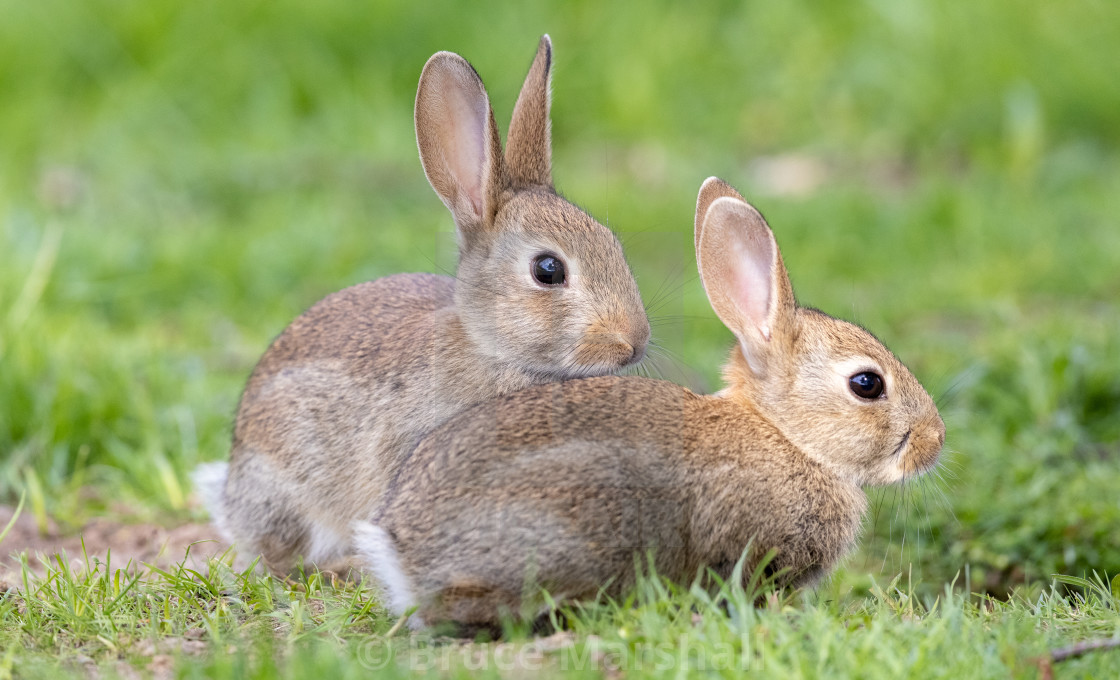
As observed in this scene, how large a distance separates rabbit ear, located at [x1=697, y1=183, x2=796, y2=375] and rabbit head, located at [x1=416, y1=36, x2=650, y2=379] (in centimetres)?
27

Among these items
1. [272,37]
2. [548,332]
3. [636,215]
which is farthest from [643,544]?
[272,37]

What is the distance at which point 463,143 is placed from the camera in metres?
4.40

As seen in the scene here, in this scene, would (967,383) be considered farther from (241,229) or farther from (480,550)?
(241,229)

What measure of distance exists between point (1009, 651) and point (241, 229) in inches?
249

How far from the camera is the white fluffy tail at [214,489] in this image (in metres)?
4.53

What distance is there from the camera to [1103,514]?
4727 millimetres

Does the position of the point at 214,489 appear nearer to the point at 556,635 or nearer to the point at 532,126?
the point at 532,126

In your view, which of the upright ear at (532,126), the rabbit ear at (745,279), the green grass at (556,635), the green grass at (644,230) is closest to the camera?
A: the green grass at (556,635)

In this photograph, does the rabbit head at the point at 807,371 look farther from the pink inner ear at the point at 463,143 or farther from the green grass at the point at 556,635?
the pink inner ear at the point at 463,143

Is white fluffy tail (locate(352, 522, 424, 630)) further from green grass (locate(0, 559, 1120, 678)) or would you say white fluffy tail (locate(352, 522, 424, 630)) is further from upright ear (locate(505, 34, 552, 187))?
upright ear (locate(505, 34, 552, 187))

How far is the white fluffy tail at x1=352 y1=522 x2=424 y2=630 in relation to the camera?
3508 millimetres

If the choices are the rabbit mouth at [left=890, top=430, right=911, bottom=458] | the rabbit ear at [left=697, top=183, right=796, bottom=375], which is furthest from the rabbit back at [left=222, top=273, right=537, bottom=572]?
the rabbit mouth at [left=890, top=430, right=911, bottom=458]

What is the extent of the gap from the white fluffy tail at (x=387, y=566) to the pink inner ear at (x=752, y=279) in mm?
1353

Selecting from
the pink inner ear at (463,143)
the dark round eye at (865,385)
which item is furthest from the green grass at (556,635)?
the pink inner ear at (463,143)
